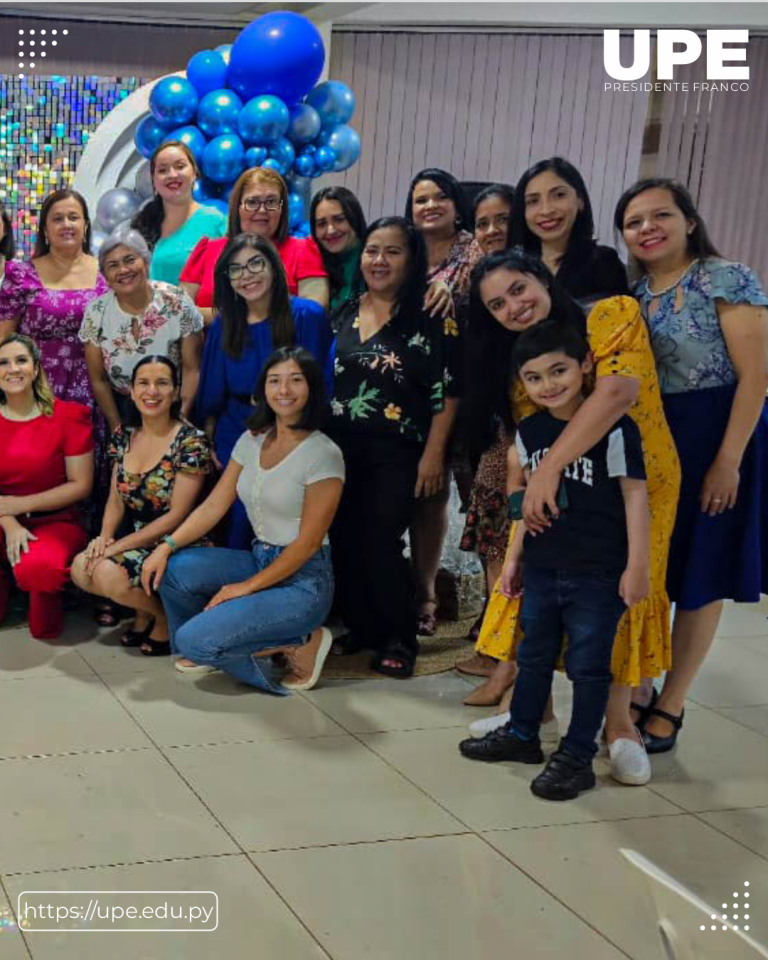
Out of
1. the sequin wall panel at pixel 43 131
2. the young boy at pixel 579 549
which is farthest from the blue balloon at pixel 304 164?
the young boy at pixel 579 549

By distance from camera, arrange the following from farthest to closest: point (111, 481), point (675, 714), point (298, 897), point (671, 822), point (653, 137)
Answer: point (653, 137) → point (111, 481) → point (675, 714) → point (671, 822) → point (298, 897)

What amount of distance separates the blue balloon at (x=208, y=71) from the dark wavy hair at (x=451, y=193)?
254cm

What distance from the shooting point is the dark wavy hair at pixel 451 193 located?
3.51 metres

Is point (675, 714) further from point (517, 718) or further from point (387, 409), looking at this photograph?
point (387, 409)

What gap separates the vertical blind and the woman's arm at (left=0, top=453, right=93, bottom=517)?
202 inches

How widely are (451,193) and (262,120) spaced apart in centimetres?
231

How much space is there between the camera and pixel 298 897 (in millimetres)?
2135

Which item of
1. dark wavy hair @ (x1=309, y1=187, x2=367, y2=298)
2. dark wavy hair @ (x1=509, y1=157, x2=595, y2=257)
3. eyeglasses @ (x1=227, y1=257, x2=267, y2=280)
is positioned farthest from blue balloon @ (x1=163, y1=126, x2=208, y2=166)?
dark wavy hair @ (x1=509, y1=157, x2=595, y2=257)

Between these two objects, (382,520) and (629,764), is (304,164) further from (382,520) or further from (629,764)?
(629,764)

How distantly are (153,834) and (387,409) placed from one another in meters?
1.44

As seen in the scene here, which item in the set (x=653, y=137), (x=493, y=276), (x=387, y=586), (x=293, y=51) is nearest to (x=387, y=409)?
(x=387, y=586)

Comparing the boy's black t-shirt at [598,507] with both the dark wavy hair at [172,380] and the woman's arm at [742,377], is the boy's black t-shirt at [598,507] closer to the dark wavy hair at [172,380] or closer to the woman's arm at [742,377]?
the woman's arm at [742,377]

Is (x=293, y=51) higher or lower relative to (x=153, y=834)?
higher

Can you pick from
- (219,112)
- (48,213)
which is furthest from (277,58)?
(48,213)
